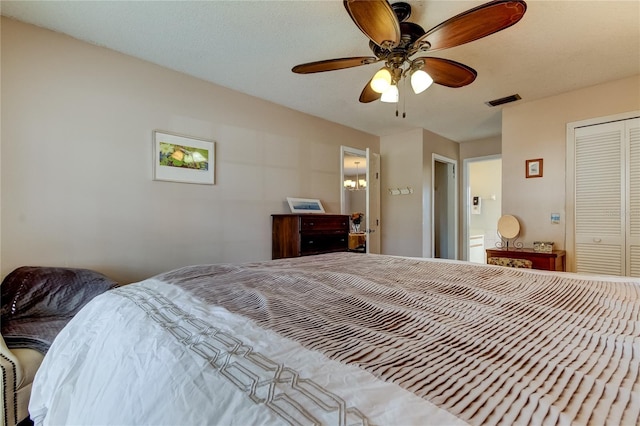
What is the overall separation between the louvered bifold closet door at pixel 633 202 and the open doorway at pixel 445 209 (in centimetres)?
237

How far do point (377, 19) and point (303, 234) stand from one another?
7.43 ft

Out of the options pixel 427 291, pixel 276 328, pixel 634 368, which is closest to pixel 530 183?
pixel 427 291

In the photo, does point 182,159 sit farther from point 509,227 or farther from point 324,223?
point 509,227

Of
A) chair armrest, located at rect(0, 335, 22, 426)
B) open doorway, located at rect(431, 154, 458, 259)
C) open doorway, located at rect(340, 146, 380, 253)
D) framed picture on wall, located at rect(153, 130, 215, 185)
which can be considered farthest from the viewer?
open doorway, located at rect(431, 154, 458, 259)

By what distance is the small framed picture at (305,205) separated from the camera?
369cm

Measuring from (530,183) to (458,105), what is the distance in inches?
49.8

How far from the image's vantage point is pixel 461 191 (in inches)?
210

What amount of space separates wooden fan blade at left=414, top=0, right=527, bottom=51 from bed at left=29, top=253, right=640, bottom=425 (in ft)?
4.12

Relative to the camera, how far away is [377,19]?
1.46 metres

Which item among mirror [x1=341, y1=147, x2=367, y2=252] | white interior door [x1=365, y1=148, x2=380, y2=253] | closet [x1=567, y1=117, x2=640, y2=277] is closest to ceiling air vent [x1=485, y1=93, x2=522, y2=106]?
closet [x1=567, y1=117, x2=640, y2=277]

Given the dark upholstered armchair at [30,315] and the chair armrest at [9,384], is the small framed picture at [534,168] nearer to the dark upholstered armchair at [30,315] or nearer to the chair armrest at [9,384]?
the dark upholstered armchair at [30,315]

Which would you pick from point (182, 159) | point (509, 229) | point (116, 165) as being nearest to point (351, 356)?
point (116, 165)

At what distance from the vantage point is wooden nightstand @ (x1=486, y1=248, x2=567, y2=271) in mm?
3016

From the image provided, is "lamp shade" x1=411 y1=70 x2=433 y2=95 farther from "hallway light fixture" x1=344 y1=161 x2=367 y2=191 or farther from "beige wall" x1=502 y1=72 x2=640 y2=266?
"hallway light fixture" x1=344 y1=161 x2=367 y2=191
